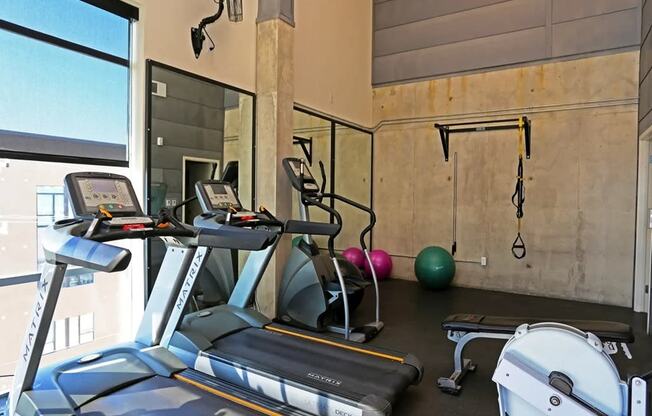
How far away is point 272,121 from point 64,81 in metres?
2.09

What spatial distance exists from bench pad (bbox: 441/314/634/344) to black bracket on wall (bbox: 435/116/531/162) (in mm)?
3693

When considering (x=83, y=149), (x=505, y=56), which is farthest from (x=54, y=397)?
(x=505, y=56)

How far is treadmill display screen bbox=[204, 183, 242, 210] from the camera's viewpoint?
341 centimetres

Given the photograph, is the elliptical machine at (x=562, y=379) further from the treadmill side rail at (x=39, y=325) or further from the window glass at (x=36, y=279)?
the window glass at (x=36, y=279)

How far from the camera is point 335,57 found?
644 cm

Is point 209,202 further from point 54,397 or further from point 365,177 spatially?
point 365,177

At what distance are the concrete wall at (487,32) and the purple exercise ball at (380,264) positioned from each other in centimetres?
297

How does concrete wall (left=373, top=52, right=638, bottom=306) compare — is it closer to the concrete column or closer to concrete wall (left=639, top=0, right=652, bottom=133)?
concrete wall (left=639, top=0, right=652, bottom=133)

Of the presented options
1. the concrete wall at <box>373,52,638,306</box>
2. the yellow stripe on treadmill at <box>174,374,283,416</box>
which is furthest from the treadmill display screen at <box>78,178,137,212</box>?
the concrete wall at <box>373,52,638,306</box>

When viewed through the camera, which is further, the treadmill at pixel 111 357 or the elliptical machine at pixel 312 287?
the elliptical machine at pixel 312 287

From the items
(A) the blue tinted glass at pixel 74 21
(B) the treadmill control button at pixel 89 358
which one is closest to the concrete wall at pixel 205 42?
(A) the blue tinted glass at pixel 74 21

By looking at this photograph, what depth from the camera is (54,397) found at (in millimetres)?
2209

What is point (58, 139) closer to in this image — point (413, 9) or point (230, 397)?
point (230, 397)

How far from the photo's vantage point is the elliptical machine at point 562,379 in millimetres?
2008
